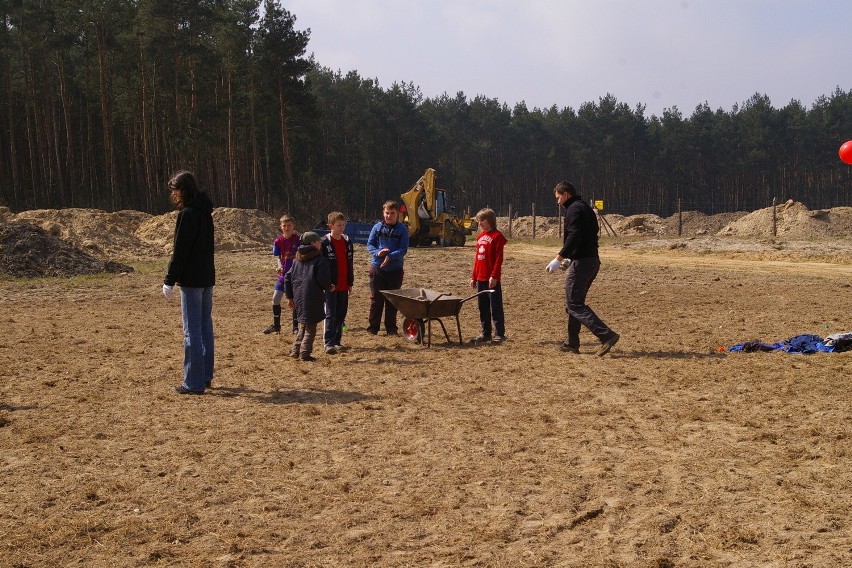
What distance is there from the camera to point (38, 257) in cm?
2350

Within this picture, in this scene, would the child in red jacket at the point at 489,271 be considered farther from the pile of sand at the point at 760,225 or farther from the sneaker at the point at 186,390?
the pile of sand at the point at 760,225

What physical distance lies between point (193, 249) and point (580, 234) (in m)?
4.21

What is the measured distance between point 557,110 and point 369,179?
43621mm

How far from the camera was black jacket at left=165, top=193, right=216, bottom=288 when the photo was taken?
305 inches

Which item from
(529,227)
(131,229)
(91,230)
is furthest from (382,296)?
(529,227)

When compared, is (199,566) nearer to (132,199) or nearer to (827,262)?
(827,262)

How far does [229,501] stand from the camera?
16.4 ft

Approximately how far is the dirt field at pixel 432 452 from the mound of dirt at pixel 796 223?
31.3m

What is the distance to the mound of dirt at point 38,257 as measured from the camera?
22.7m

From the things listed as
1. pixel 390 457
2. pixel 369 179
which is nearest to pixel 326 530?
pixel 390 457

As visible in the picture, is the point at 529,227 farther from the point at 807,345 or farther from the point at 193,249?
the point at 193,249

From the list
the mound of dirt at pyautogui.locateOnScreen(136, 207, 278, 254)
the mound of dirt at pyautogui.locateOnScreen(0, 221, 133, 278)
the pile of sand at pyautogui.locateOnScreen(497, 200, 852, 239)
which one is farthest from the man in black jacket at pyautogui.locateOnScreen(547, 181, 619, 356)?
the pile of sand at pyautogui.locateOnScreen(497, 200, 852, 239)

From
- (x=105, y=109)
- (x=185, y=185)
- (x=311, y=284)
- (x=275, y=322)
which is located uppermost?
(x=105, y=109)

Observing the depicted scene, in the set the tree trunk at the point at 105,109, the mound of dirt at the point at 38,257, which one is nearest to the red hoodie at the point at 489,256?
the mound of dirt at the point at 38,257
